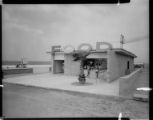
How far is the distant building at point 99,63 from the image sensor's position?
30.7ft

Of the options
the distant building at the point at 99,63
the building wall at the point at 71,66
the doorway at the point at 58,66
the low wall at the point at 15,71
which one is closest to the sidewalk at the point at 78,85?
the distant building at the point at 99,63

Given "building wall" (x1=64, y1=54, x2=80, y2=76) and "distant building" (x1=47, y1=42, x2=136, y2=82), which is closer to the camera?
"distant building" (x1=47, y1=42, x2=136, y2=82)

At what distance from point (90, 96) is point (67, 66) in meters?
7.67

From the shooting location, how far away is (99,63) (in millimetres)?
11297

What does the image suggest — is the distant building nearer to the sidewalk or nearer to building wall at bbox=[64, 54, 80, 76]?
building wall at bbox=[64, 54, 80, 76]

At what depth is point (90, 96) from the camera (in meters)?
5.66

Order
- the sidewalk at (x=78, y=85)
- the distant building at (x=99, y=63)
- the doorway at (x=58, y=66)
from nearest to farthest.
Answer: the sidewalk at (x=78, y=85) → the distant building at (x=99, y=63) → the doorway at (x=58, y=66)

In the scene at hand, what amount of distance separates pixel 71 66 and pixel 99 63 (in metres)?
3.04

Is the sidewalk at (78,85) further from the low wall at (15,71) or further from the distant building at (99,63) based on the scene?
the low wall at (15,71)

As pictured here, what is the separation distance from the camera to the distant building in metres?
9.36

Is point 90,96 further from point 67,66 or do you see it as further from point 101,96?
point 67,66

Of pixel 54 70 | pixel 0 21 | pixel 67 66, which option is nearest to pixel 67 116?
pixel 0 21

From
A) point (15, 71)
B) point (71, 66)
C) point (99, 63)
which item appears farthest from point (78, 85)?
point (15, 71)

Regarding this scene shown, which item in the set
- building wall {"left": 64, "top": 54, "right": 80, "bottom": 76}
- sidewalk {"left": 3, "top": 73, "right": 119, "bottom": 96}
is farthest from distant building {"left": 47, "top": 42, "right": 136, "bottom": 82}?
sidewalk {"left": 3, "top": 73, "right": 119, "bottom": 96}
